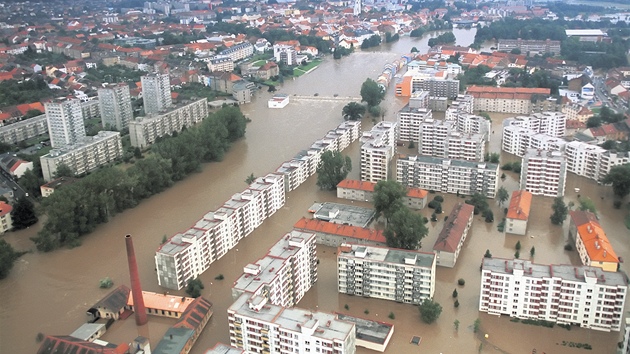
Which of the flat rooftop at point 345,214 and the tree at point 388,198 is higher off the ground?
the tree at point 388,198

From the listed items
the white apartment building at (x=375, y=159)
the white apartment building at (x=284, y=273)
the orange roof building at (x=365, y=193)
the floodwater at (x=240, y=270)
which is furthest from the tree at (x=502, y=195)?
the white apartment building at (x=284, y=273)

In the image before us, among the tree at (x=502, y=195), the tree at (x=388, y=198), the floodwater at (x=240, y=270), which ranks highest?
the tree at (x=388, y=198)

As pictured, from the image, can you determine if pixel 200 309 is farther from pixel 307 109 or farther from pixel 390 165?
pixel 307 109

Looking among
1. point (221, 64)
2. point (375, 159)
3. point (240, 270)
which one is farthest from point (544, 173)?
point (221, 64)

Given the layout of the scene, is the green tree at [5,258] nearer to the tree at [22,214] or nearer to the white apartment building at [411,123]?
the tree at [22,214]

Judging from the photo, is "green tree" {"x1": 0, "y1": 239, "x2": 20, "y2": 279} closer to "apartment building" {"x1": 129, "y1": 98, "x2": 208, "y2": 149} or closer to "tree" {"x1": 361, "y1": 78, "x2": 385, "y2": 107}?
"apartment building" {"x1": 129, "y1": 98, "x2": 208, "y2": 149}
